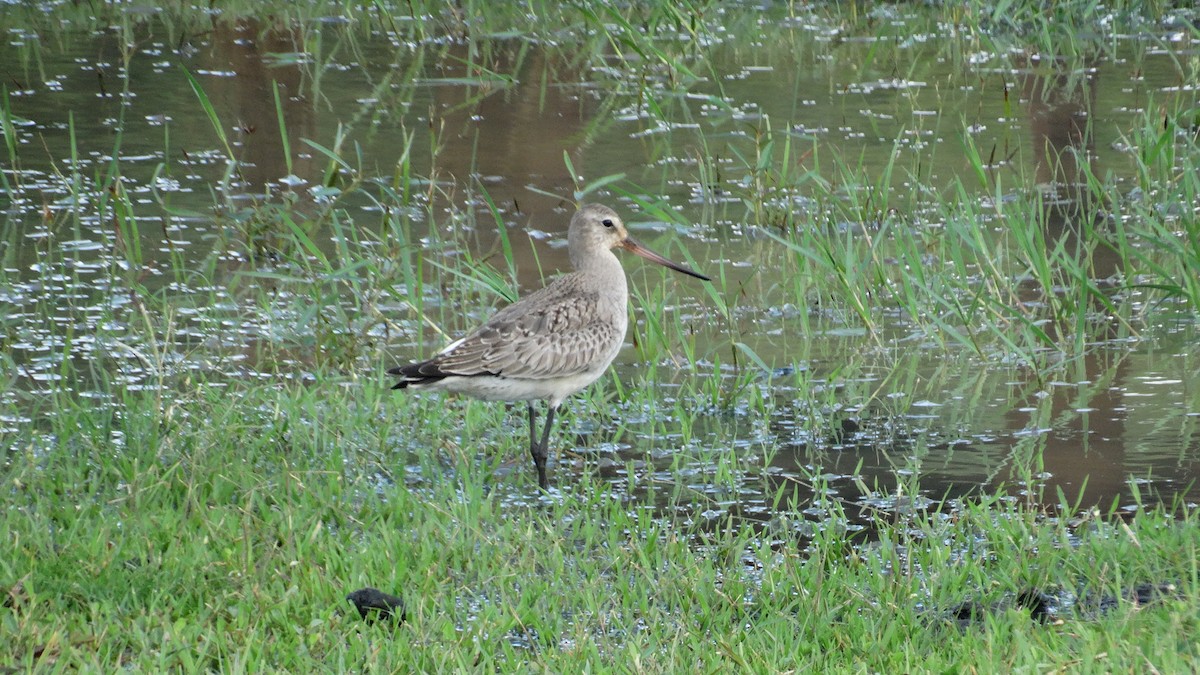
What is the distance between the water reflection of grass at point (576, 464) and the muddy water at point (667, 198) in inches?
1.8

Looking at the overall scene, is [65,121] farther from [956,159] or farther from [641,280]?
[956,159]

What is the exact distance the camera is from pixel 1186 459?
661 centimetres

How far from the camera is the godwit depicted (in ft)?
21.2

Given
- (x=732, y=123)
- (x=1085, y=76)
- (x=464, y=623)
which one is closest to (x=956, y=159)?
(x=732, y=123)

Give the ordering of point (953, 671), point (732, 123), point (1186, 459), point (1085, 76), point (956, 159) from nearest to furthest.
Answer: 1. point (953, 671)
2. point (1186, 459)
3. point (956, 159)
4. point (732, 123)
5. point (1085, 76)

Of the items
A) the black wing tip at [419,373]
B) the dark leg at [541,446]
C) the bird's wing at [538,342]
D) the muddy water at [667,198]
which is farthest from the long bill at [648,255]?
the black wing tip at [419,373]

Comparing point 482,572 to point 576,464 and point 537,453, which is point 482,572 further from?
point 576,464

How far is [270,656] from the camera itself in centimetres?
462

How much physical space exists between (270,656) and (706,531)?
1920mm

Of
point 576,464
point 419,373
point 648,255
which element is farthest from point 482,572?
point 648,255

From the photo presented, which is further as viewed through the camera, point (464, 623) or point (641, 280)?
point (641, 280)

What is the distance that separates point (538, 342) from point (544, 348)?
4cm

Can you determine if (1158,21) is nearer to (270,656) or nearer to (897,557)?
(897,557)

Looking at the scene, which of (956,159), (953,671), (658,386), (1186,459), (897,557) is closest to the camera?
(953,671)
